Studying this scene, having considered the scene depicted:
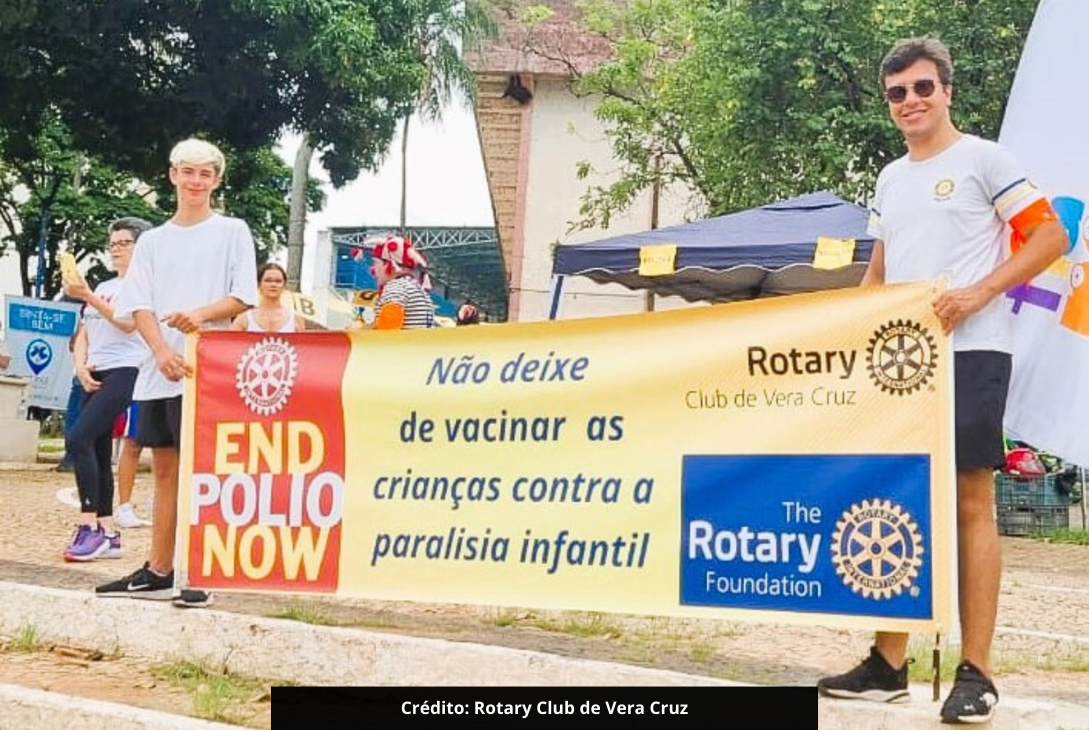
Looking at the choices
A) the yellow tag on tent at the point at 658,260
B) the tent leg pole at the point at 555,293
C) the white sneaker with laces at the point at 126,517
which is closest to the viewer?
the white sneaker with laces at the point at 126,517

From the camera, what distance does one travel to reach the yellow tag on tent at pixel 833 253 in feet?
36.0

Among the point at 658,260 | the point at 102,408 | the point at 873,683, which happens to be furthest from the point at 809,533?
the point at 658,260

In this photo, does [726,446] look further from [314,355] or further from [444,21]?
[444,21]

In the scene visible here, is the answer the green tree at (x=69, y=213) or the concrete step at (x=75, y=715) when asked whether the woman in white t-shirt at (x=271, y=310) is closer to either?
the concrete step at (x=75, y=715)

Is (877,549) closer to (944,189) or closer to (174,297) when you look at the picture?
(944,189)

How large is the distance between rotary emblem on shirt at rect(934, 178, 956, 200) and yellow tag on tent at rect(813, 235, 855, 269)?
714 centimetres

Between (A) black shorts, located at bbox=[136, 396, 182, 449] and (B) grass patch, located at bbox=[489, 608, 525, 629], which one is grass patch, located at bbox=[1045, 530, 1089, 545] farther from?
(A) black shorts, located at bbox=[136, 396, 182, 449]

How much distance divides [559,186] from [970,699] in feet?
105

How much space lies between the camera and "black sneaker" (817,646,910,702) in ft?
12.7

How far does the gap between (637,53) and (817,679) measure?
24.3 metres

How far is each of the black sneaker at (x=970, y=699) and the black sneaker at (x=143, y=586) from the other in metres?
2.96

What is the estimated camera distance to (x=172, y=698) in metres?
4.46

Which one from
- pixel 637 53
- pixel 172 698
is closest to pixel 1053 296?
pixel 172 698

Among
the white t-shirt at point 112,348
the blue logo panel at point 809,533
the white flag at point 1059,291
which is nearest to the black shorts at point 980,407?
the blue logo panel at point 809,533
